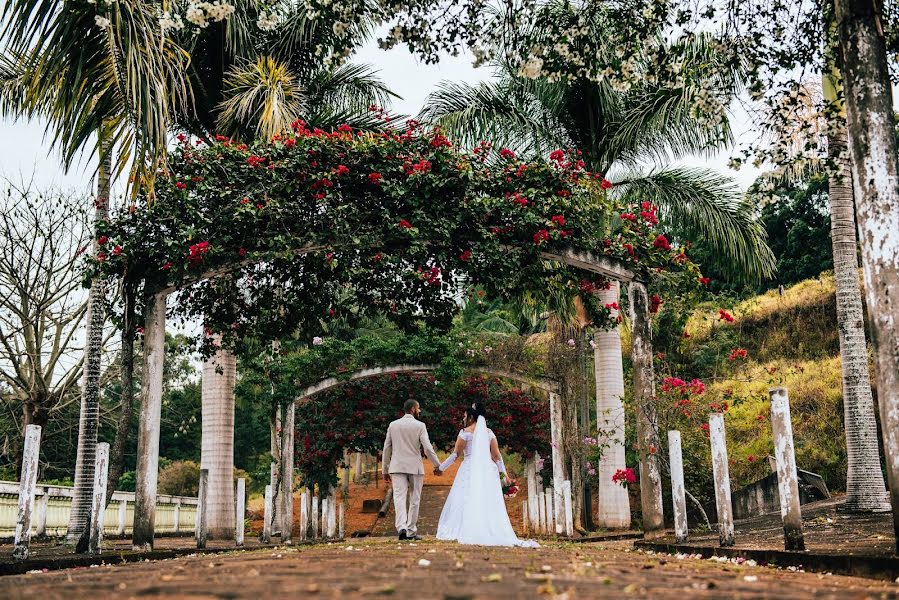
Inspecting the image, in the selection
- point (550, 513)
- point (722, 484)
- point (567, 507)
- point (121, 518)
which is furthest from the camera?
point (121, 518)

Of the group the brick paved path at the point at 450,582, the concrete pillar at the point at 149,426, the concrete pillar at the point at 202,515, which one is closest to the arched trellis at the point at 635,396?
the concrete pillar at the point at 149,426

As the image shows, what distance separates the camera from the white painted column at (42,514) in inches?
611

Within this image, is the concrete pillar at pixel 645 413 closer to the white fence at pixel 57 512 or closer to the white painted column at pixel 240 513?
the white painted column at pixel 240 513

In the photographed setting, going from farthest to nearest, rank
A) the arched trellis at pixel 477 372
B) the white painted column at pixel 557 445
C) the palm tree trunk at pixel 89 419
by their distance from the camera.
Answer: the white painted column at pixel 557 445
the arched trellis at pixel 477 372
the palm tree trunk at pixel 89 419

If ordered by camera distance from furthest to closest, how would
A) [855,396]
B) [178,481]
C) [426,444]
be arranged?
[178,481]
[855,396]
[426,444]

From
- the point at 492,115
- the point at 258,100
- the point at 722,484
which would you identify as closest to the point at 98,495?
the point at 722,484

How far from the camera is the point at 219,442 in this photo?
52.9ft

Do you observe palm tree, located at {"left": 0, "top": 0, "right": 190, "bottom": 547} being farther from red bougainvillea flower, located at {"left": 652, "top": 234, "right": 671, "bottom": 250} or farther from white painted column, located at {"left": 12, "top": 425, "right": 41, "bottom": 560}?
red bougainvillea flower, located at {"left": 652, "top": 234, "right": 671, "bottom": 250}

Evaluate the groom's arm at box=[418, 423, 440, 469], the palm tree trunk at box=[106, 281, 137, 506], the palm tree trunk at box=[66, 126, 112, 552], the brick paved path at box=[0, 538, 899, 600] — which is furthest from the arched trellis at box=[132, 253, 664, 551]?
the brick paved path at box=[0, 538, 899, 600]

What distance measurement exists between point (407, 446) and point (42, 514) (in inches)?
354

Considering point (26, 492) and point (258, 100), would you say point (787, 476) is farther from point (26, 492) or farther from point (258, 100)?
point (258, 100)

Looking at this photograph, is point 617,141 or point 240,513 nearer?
point 240,513

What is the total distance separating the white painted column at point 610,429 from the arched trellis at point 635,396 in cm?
513

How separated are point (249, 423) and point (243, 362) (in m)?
31.5
